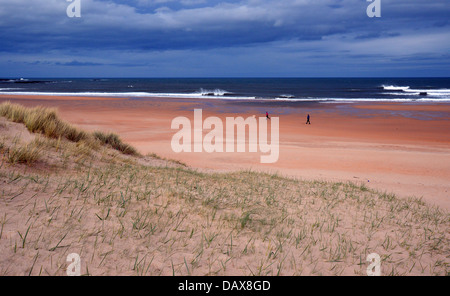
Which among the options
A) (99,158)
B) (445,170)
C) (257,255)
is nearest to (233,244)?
(257,255)

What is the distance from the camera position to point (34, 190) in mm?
4879

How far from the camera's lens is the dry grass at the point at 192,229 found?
3.74 m

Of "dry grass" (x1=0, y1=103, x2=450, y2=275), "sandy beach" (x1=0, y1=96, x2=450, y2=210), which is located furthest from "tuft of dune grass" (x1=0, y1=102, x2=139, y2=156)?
"sandy beach" (x1=0, y1=96, x2=450, y2=210)

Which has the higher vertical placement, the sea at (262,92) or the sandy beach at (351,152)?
the sea at (262,92)

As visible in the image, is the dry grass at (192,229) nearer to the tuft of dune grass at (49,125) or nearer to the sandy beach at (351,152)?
the tuft of dune grass at (49,125)

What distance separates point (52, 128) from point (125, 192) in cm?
468

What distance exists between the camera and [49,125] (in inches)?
353

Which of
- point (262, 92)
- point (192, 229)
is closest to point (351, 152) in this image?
point (192, 229)

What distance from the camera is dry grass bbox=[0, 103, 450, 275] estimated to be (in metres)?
3.74

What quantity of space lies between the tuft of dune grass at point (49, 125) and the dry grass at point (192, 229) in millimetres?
2080

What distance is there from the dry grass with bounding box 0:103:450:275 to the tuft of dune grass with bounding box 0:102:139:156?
2.08 meters

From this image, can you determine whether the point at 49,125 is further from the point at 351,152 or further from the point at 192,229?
the point at 351,152

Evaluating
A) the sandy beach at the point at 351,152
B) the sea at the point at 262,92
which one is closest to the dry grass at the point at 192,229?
the sandy beach at the point at 351,152
